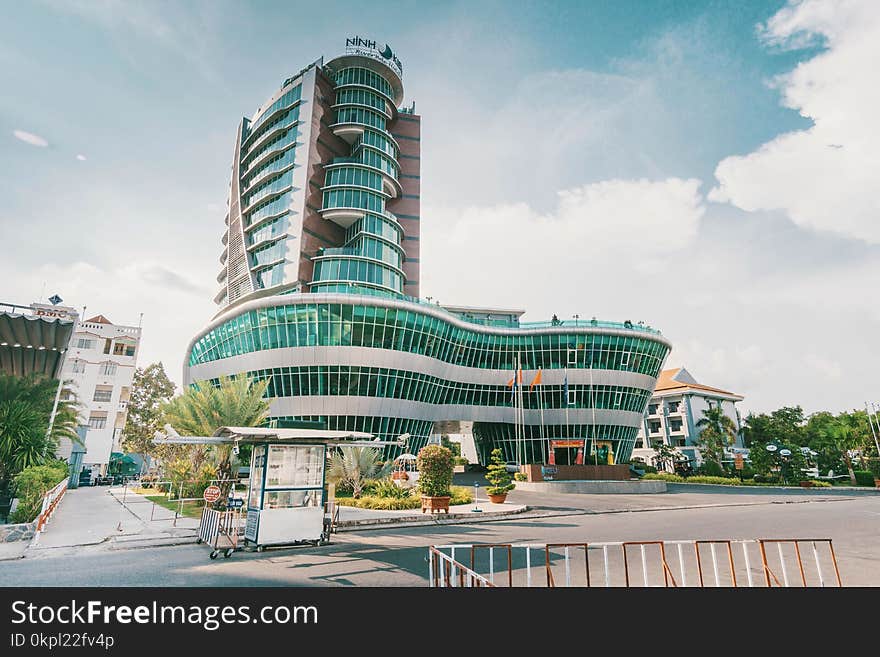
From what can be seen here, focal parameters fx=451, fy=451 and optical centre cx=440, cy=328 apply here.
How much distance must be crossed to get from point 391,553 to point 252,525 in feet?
14.8

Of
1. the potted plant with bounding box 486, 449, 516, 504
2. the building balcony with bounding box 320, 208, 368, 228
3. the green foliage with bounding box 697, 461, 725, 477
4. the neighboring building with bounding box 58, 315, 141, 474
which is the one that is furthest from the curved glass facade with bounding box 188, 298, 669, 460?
the potted plant with bounding box 486, 449, 516, 504

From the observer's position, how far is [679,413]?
79.8 metres

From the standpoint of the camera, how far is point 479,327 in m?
57.9

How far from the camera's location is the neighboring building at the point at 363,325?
150ft

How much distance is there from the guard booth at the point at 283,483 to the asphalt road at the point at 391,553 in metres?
0.57

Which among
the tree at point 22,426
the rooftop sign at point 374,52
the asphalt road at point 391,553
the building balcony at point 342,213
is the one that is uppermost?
the rooftop sign at point 374,52

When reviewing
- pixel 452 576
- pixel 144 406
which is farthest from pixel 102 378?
pixel 452 576

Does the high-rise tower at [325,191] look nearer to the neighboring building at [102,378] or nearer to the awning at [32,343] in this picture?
the neighboring building at [102,378]

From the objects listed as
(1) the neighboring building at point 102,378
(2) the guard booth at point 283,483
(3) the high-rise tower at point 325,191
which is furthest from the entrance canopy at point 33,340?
(1) the neighboring building at point 102,378

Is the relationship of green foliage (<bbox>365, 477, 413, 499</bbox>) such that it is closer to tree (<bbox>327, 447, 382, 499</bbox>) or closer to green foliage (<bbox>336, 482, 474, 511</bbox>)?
green foliage (<bbox>336, 482, 474, 511</bbox>)

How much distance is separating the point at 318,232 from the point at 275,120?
21279 mm

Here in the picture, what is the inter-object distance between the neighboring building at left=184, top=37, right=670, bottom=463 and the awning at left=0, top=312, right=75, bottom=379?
2083 centimetres
